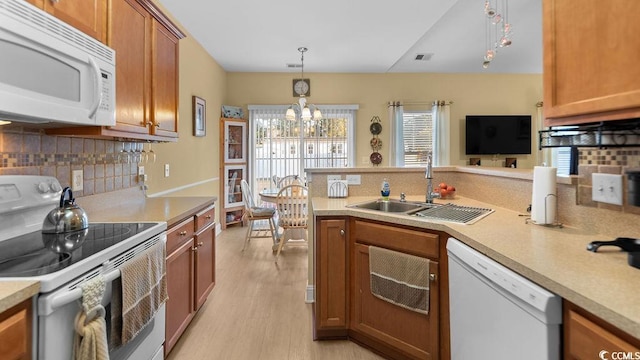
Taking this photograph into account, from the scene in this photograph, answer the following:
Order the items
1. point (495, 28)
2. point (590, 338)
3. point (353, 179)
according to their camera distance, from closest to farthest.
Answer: point (590, 338), point (353, 179), point (495, 28)

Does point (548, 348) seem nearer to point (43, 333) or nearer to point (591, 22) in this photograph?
point (591, 22)

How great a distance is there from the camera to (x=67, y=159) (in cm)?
174

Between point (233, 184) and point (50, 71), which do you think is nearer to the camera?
point (50, 71)

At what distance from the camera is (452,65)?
209 inches

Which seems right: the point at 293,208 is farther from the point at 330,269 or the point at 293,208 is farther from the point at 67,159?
the point at 67,159

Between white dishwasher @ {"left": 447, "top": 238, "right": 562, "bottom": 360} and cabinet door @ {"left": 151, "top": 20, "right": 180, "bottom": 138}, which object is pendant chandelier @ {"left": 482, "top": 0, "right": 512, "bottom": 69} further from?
cabinet door @ {"left": 151, "top": 20, "right": 180, "bottom": 138}

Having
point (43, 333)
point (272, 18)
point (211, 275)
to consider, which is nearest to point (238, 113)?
point (272, 18)

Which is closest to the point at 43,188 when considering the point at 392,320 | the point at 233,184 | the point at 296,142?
the point at 392,320

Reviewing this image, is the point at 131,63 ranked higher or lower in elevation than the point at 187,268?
higher

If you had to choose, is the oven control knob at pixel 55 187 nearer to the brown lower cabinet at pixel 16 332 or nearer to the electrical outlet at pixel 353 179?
the brown lower cabinet at pixel 16 332

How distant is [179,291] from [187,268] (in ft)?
0.49

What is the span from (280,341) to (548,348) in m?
1.64

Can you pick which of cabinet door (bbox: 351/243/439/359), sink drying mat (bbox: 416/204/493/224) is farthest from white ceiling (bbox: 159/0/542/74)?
cabinet door (bbox: 351/243/439/359)

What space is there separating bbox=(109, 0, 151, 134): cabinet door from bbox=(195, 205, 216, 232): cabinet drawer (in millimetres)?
659
